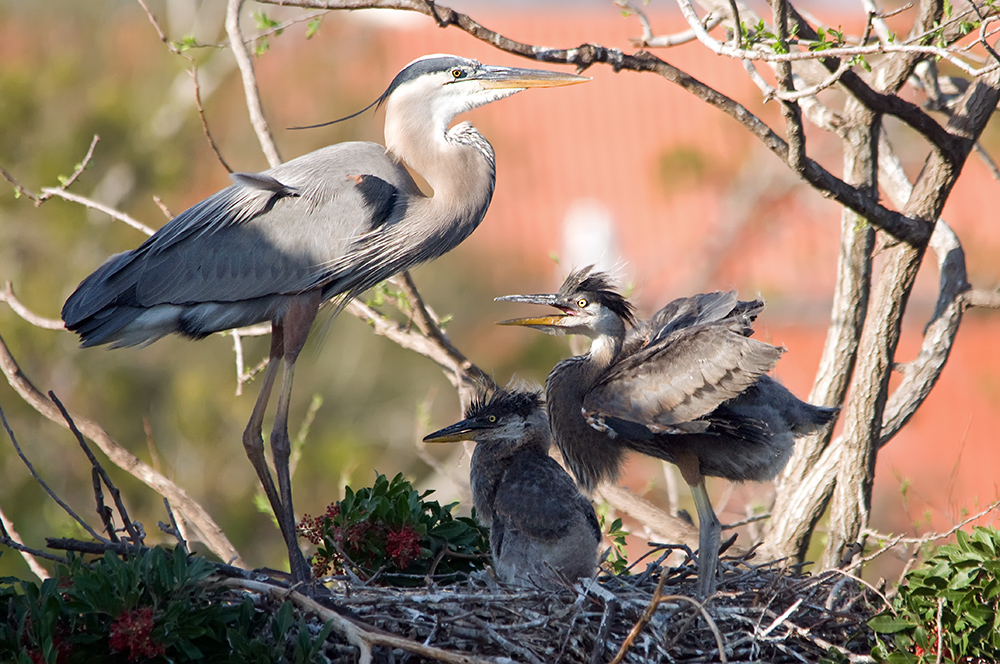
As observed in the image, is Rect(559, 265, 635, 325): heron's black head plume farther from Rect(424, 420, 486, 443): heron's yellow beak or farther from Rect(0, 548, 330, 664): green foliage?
Rect(0, 548, 330, 664): green foliage

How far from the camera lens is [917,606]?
122 inches

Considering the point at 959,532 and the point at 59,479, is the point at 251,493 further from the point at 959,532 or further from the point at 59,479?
the point at 959,532

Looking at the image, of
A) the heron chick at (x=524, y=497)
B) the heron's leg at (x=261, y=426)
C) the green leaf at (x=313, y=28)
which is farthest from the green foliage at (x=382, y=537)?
the green leaf at (x=313, y=28)

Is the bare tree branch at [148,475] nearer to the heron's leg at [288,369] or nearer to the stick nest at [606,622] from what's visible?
the heron's leg at [288,369]

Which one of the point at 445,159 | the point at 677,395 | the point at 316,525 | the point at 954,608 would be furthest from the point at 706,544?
the point at 445,159

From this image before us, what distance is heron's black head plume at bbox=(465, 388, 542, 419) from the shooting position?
4270 mm

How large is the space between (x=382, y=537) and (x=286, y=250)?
1.18 meters

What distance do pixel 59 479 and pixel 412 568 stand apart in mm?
6652

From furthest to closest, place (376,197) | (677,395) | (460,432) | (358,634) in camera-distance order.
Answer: (460,432)
(376,197)
(677,395)
(358,634)

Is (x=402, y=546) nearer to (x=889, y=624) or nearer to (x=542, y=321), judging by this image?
(x=542, y=321)

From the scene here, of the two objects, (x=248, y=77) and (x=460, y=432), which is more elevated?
(x=248, y=77)

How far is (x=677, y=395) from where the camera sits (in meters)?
3.57

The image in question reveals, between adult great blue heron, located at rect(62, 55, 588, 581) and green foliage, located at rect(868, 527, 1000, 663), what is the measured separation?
6.95 feet

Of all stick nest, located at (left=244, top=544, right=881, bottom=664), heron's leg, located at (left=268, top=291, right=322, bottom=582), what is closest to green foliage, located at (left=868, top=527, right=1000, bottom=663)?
stick nest, located at (left=244, top=544, right=881, bottom=664)
